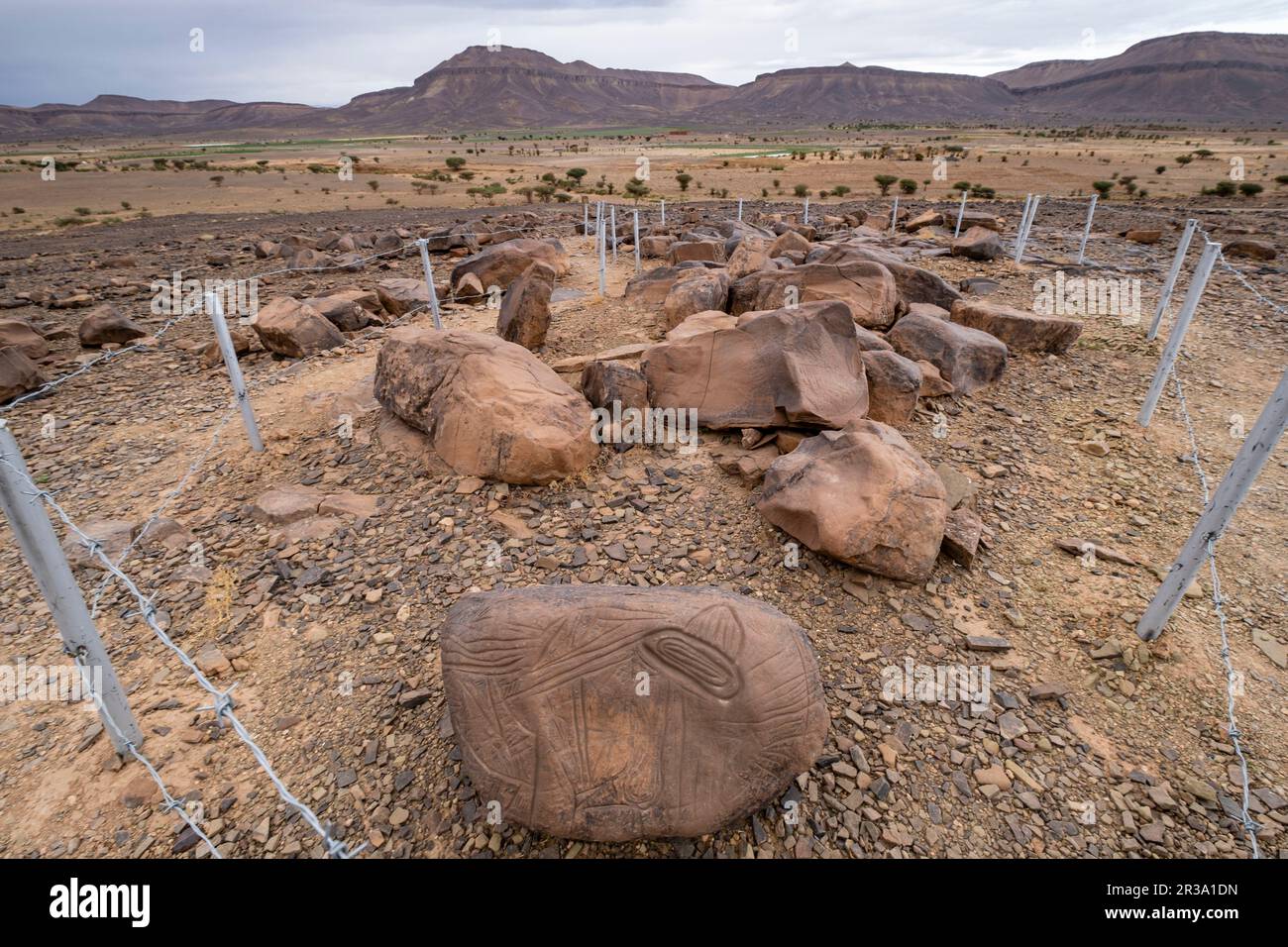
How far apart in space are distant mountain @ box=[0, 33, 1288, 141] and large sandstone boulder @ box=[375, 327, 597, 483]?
127 m

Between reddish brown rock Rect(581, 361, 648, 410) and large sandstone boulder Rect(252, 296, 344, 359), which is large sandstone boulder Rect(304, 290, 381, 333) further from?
reddish brown rock Rect(581, 361, 648, 410)

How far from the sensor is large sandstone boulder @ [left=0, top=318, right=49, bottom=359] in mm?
8523

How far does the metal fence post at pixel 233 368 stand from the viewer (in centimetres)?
564

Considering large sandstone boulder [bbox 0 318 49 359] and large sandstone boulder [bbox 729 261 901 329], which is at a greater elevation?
large sandstone boulder [bbox 729 261 901 329]

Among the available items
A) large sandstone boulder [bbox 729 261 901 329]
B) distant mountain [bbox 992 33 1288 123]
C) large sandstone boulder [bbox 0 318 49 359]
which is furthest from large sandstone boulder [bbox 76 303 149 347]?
distant mountain [bbox 992 33 1288 123]

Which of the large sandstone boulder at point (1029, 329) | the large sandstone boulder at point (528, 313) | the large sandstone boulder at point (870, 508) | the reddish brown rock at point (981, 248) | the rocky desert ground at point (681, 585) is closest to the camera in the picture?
the rocky desert ground at point (681, 585)

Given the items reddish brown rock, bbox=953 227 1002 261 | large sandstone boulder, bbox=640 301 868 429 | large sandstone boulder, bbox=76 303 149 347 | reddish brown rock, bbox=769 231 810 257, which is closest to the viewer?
large sandstone boulder, bbox=640 301 868 429

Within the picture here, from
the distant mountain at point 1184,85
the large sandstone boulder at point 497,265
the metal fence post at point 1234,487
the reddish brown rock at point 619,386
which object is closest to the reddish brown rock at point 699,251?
the large sandstone boulder at point 497,265

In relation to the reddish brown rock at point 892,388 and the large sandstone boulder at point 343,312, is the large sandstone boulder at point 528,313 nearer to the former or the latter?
the large sandstone boulder at point 343,312

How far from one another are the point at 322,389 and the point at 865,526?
21.7 feet

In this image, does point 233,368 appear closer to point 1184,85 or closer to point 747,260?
point 747,260

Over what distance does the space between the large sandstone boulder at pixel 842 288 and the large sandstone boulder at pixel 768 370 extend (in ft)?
7.77

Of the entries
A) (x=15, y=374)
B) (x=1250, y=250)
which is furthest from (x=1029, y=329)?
(x=15, y=374)

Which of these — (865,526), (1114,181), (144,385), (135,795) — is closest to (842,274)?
(865,526)
